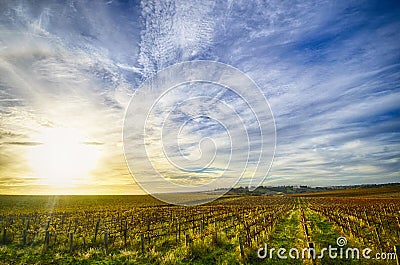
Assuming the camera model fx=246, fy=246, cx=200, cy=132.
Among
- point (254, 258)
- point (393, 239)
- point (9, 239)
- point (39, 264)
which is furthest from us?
point (9, 239)

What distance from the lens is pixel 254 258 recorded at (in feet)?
32.9

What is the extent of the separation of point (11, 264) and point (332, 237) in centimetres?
1623

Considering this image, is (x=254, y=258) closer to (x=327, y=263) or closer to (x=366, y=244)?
(x=327, y=263)

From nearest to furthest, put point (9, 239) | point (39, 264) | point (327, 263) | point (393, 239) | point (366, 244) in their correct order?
1. point (327, 263)
2. point (39, 264)
3. point (366, 244)
4. point (393, 239)
5. point (9, 239)

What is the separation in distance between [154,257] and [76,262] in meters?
3.56

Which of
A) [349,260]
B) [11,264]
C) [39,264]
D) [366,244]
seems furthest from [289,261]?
[11,264]

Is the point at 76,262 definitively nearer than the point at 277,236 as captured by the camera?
Yes

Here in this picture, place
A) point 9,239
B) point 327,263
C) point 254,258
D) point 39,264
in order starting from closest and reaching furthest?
point 327,263, point 254,258, point 39,264, point 9,239

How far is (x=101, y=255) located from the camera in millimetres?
12023

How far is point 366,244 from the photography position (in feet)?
37.9

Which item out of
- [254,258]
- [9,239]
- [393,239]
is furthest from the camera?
[9,239]

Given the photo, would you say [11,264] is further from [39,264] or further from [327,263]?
[327,263]

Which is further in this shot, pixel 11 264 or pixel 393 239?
pixel 393 239

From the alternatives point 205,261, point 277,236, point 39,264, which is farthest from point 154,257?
point 277,236
